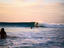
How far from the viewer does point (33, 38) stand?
1.52 meters

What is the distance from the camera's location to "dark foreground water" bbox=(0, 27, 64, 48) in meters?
1.31

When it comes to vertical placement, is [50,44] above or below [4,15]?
below

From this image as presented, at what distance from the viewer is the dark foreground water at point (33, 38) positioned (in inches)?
51.7

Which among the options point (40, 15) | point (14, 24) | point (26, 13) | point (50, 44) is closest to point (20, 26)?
point (14, 24)

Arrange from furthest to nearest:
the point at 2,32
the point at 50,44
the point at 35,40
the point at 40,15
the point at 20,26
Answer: the point at 40,15, the point at 20,26, the point at 2,32, the point at 35,40, the point at 50,44

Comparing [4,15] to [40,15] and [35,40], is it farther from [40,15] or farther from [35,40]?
[35,40]

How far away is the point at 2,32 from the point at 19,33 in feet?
0.70

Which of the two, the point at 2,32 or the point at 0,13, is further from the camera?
the point at 0,13

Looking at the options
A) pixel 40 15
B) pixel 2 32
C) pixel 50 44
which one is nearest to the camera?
pixel 50 44

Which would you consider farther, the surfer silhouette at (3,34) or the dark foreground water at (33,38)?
the surfer silhouette at (3,34)

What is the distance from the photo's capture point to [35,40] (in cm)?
146

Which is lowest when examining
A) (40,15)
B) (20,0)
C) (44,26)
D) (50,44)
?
(50,44)

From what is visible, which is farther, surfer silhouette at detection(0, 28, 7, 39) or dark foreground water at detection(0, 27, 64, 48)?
surfer silhouette at detection(0, 28, 7, 39)

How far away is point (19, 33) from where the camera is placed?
63.9 inches
